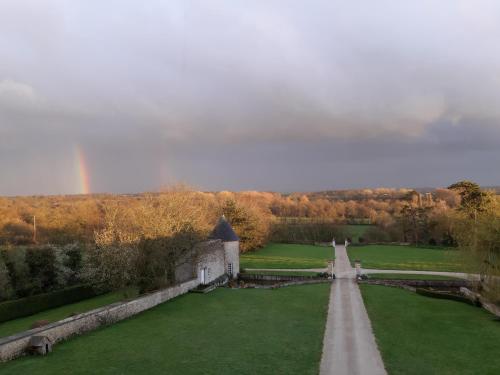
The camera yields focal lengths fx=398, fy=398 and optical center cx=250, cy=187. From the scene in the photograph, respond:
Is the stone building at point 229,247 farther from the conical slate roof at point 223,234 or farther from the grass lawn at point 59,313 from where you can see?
the grass lawn at point 59,313

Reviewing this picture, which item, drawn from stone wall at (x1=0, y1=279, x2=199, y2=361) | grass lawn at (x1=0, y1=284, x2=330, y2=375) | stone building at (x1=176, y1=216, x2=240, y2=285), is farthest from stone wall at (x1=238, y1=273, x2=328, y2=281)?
stone wall at (x1=0, y1=279, x2=199, y2=361)

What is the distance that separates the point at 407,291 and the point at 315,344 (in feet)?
48.1

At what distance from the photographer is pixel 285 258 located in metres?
44.4

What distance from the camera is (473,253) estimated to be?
849 inches

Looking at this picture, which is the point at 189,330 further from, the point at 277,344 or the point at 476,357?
the point at 476,357

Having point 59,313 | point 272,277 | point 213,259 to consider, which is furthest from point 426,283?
point 59,313

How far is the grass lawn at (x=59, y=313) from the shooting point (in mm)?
20984

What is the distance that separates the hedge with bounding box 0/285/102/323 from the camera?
23.7 metres

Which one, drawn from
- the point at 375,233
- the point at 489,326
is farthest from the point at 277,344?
the point at 375,233

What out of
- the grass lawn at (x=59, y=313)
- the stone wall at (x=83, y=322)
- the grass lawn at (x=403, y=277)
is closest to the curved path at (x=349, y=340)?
the grass lawn at (x=403, y=277)

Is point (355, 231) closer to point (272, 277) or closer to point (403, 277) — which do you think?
point (403, 277)

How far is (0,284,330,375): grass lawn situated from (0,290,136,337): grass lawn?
19.4 feet

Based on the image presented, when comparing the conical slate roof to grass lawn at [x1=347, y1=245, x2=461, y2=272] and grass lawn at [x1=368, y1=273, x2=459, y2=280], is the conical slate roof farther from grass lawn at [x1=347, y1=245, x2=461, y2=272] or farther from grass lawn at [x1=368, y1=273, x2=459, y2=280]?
grass lawn at [x1=347, y1=245, x2=461, y2=272]

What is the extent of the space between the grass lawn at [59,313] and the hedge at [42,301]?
36 cm
